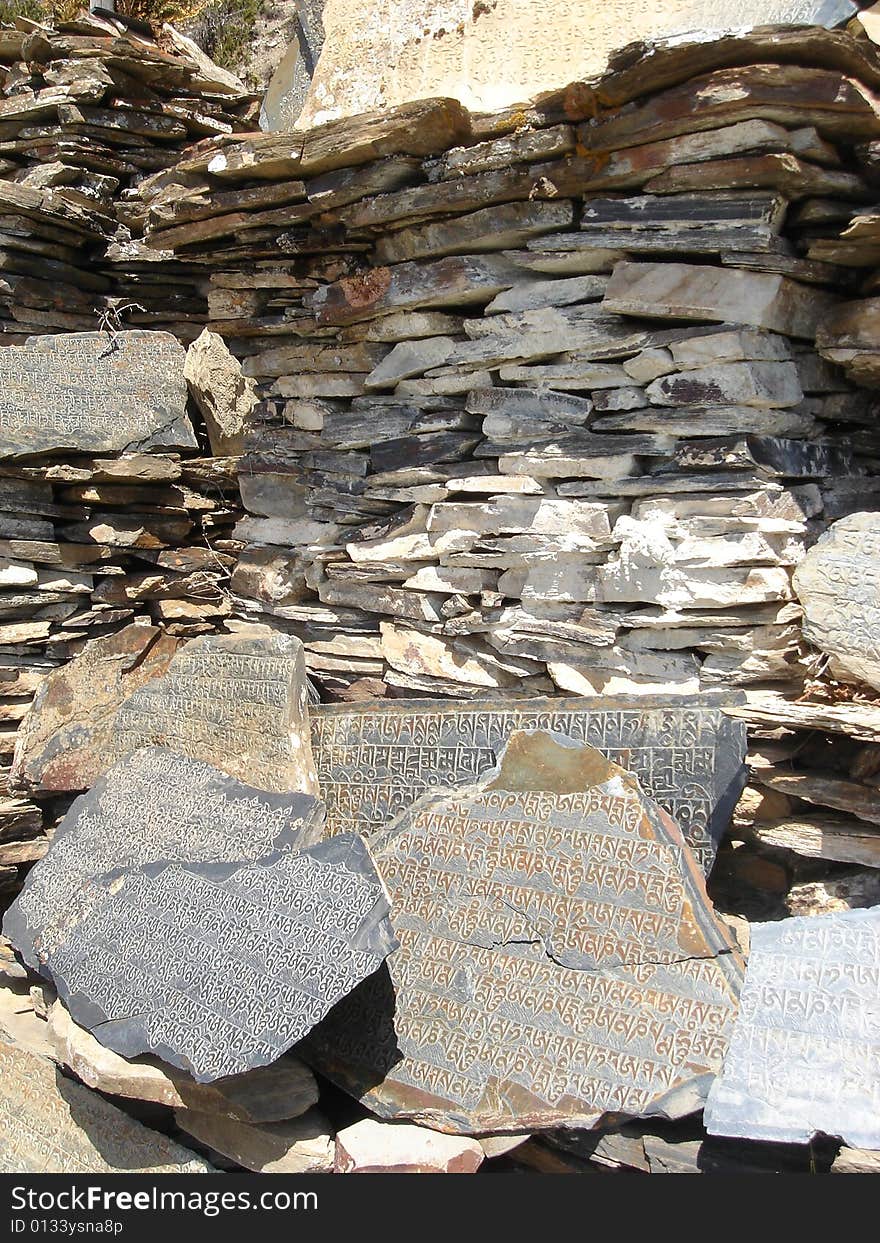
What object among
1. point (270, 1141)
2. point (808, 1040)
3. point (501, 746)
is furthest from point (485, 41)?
point (270, 1141)

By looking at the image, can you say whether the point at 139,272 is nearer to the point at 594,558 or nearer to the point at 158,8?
the point at 158,8

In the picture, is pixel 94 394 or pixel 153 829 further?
pixel 94 394

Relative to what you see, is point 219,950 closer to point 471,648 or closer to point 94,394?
point 471,648

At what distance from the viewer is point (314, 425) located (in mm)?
5824

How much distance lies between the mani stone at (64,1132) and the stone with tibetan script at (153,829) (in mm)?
410

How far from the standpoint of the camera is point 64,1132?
3.89m

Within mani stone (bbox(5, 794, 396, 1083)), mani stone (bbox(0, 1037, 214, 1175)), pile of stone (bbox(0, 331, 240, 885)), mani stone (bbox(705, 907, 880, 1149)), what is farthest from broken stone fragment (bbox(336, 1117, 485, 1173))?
pile of stone (bbox(0, 331, 240, 885))

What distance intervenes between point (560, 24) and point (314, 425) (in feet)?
7.44

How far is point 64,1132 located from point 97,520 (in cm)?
336

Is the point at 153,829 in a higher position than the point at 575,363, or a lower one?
lower

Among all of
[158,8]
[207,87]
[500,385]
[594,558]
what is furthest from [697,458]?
[158,8]

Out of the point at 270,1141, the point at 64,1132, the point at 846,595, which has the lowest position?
the point at 64,1132

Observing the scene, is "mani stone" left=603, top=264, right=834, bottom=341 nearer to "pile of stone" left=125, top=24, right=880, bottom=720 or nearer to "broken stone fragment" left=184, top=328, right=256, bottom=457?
"pile of stone" left=125, top=24, right=880, bottom=720

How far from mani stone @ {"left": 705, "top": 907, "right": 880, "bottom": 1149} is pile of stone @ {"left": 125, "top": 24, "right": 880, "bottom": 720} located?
1220 mm
